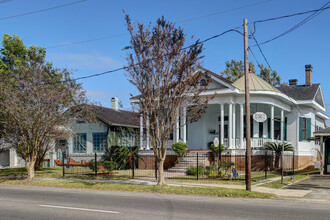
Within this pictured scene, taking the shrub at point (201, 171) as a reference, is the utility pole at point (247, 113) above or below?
above

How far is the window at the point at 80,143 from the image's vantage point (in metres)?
30.2

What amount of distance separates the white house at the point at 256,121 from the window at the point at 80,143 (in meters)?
6.11

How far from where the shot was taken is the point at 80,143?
99.2 ft

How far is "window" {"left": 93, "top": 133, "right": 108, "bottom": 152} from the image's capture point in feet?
96.4

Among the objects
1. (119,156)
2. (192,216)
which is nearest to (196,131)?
(119,156)

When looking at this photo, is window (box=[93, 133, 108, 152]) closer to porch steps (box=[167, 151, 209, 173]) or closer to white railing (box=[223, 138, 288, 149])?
porch steps (box=[167, 151, 209, 173])

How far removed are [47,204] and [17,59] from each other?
2120cm

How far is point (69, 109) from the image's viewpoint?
2167cm

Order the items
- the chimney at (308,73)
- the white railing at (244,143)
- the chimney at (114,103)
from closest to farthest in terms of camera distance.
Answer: the white railing at (244,143) → the chimney at (308,73) → the chimney at (114,103)

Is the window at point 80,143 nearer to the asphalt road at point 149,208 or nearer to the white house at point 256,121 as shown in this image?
the white house at point 256,121

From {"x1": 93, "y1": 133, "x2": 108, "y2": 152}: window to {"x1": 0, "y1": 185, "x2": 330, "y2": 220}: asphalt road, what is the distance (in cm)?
1651

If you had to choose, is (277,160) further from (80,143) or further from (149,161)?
(80,143)

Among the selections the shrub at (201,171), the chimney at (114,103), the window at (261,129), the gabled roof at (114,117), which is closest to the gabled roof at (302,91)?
the window at (261,129)

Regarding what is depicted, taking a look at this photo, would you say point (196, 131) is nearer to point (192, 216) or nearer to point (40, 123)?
point (40, 123)
